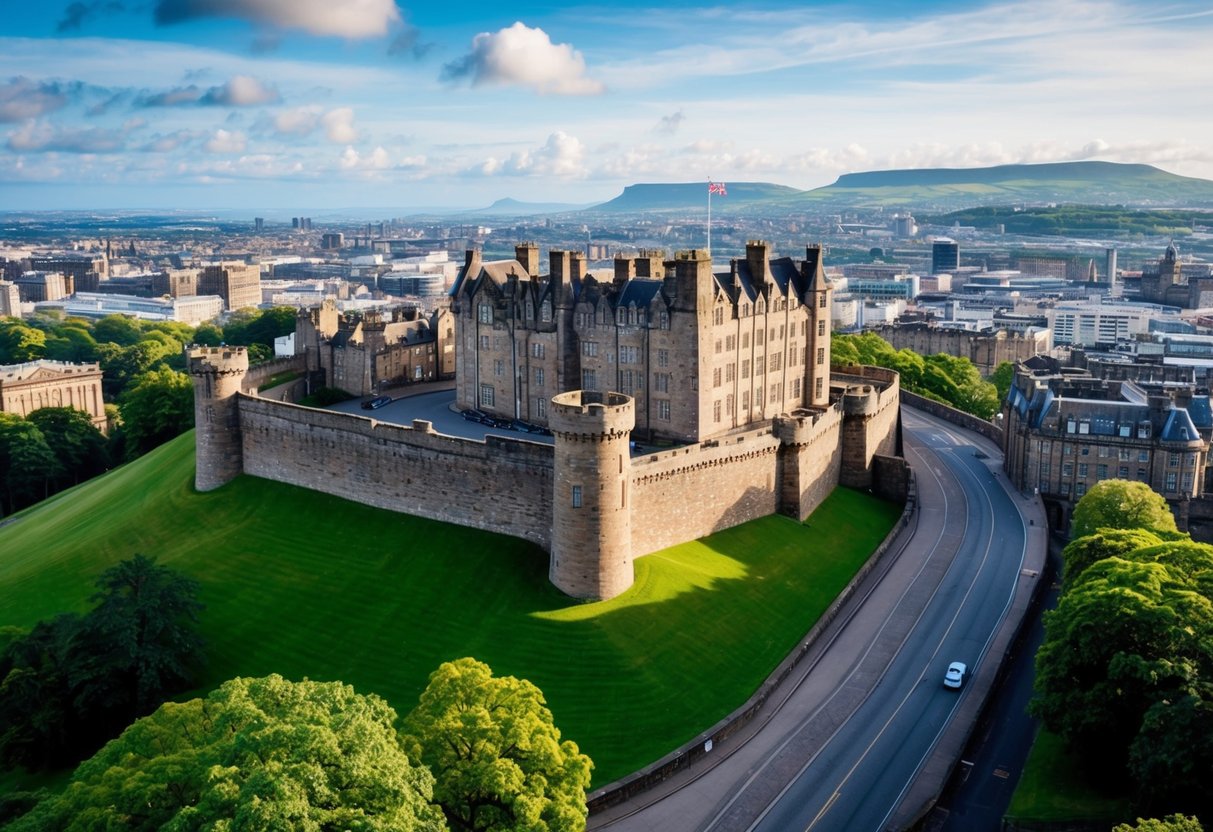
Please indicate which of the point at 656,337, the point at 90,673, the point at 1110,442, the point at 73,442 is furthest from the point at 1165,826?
the point at 73,442

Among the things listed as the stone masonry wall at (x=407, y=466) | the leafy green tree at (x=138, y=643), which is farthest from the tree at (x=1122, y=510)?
the leafy green tree at (x=138, y=643)

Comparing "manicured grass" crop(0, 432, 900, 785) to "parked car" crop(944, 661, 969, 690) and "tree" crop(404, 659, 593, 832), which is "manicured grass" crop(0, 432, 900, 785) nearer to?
"parked car" crop(944, 661, 969, 690)

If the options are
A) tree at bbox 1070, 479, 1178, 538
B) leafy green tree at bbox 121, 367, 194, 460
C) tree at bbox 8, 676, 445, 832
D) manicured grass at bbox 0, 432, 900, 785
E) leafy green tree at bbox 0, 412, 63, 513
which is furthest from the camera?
leafy green tree at bbox 0, 412, 63, 513

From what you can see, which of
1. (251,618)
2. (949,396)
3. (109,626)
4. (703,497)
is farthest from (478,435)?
(949,396)

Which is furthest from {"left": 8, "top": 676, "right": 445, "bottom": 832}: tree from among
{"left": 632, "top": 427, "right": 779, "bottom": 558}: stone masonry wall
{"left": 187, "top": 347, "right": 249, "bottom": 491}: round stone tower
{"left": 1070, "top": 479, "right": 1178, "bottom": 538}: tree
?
{"left": 1070, "top": 479, "right": 1178, "bottom": 538}: tree

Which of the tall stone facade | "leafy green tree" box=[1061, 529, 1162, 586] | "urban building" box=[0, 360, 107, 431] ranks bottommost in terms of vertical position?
"urban building" box=[0, 360, 107, 431]

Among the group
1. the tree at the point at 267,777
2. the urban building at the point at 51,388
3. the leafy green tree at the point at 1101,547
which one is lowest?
the urban building at the point at 51,388

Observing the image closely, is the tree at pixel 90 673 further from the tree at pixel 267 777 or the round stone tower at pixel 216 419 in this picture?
the round stone tower at pixel 216 419

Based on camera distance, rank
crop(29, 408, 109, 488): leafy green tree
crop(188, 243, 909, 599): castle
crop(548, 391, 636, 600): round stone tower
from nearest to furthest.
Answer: crop(548, 391, 636, 600): round stone tower, crop(188, 243, 909, 599): castle, crop(29, 408, 109, 488): leafy green tree
